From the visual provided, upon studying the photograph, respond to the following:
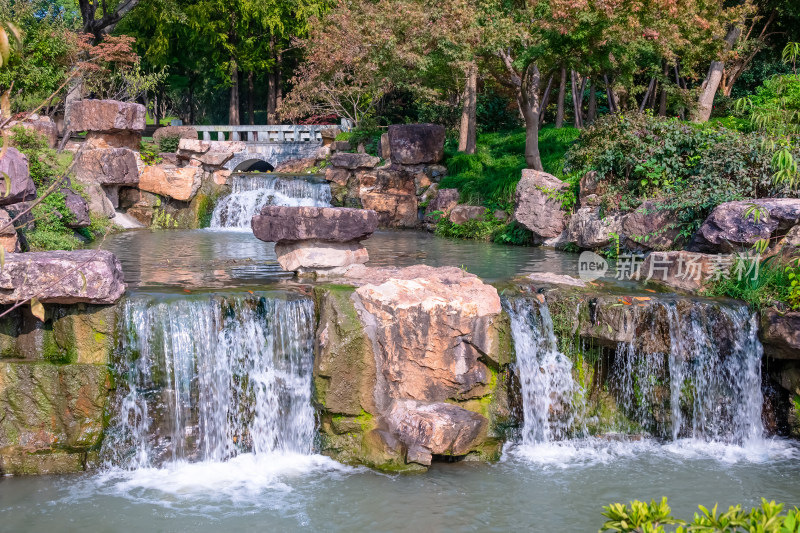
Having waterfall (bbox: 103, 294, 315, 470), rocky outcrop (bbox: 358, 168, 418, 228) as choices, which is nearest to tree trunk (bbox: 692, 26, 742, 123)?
rocky outcrop (bbox: 358, 168, 418, 228)

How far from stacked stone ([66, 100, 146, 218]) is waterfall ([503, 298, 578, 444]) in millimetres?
12257

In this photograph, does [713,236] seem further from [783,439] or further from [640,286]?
[783,439]

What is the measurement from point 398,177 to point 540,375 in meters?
11.7

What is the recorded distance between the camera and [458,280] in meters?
8.58

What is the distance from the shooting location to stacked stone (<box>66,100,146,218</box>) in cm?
1850

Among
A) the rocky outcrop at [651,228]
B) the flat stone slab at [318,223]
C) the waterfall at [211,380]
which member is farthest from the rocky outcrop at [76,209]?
the rocky outcrop at [651,228]

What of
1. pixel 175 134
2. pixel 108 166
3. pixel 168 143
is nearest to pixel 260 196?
pixel 108 166

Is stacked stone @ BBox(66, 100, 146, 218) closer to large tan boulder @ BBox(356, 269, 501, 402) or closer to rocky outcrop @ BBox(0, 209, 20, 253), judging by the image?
rocky outcrop @ BBox(0, 209, 20, 253)

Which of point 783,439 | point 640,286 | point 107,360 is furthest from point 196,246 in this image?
point 783,439

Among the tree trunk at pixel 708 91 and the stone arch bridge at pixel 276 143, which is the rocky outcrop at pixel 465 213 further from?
the stone arch bridge at pixel 276 143

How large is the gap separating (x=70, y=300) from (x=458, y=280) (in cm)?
396

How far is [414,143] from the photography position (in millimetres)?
19734

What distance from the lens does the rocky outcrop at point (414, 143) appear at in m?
19.7

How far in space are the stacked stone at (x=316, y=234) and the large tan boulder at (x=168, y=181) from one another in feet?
33.0
